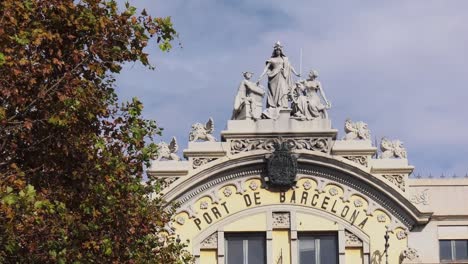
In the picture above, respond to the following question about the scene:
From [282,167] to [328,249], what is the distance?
2.85 m

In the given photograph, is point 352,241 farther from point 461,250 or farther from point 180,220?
point 180,220

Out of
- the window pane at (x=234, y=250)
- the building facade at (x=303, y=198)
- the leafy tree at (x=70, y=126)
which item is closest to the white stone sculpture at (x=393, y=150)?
the building facade at (x=303, y=198)

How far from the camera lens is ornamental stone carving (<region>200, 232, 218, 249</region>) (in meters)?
39.7

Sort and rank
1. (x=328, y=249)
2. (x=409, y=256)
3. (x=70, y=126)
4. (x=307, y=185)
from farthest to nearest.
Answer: (x=307, y=185) → (x=328, y=249) → (x=409, y=256) → (x=70, y=126)

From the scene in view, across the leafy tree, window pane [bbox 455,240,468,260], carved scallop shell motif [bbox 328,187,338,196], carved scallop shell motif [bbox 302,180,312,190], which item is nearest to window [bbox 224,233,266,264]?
carved scallop shell motif [bbox 302,180,312,190]

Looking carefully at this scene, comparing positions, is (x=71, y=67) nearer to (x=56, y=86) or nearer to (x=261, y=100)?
(x=56, y=86)

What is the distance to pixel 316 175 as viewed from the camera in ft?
132

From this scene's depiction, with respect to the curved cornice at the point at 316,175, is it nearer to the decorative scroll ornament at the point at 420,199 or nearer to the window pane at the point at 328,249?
the decorative scroll ornament at the point at 420,199

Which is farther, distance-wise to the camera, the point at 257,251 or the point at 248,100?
the point at 248,100

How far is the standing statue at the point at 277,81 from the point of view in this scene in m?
40.6

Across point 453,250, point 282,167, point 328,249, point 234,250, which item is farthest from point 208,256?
point 453,250

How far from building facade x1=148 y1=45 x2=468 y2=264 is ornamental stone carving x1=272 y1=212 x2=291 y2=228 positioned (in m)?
0.03

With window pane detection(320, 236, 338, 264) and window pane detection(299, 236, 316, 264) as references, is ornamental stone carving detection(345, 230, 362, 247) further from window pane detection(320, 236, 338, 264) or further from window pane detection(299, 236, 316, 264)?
window pane detection(299, 236, 316, 264)

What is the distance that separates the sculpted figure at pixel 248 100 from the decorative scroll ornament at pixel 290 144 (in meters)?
0.77
